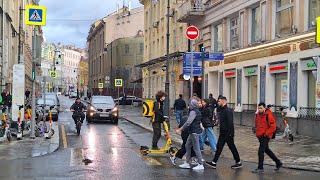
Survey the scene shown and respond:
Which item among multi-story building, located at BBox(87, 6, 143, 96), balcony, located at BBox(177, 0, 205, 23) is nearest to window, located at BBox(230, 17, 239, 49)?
balcony, located at BBox(177, 0, 205, 23)

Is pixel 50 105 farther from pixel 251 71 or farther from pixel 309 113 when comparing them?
pixel 309 113

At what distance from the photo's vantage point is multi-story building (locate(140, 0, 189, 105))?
42.4m

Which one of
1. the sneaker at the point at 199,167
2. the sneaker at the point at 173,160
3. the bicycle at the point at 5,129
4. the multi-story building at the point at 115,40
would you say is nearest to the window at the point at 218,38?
the bicycle at the point at 5,129

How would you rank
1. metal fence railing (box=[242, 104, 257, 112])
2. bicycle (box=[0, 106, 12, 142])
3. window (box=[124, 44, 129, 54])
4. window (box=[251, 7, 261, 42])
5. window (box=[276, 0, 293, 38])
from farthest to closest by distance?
window (box=[124, 44, 129, 54]), metal fence railing (box=[242, 104, 257, 112]), window (box=[251, 7, 261, 42]), window (box=[276, 0, 293, 38]), bicycle (box=[0, 106, 12, 142])

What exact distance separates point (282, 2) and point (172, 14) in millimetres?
20740

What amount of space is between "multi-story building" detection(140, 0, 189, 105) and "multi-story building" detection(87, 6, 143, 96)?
20.6m

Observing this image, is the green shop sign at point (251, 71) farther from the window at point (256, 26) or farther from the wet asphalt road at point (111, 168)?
the wet asphalt road at point (111, 168)

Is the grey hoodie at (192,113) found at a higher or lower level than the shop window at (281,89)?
lower

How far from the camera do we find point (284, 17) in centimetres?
2388

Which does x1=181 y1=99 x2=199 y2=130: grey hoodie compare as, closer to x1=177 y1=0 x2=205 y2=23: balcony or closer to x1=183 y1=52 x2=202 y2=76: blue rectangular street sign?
x1=183 y1=52 x2=202 y2=76: blue rectangular street sign

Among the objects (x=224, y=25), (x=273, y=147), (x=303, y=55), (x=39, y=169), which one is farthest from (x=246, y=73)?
(x=39, y=169)

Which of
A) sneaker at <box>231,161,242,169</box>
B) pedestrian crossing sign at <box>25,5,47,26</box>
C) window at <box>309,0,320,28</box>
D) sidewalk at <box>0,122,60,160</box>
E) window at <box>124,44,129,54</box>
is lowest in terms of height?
sneaker at <box>231,161,242,169</box>

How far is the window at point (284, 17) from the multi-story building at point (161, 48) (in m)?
16.0

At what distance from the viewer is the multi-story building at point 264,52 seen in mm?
21516
